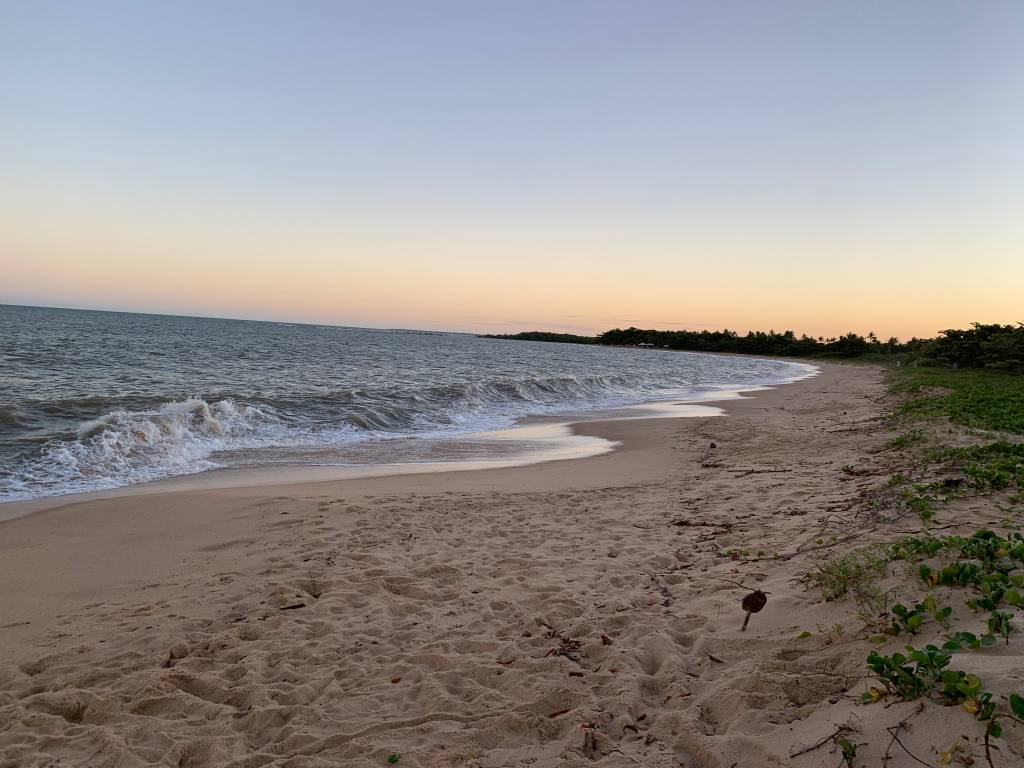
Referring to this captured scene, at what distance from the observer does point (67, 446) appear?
1037 cm

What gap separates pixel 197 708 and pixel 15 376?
2040 centimetres

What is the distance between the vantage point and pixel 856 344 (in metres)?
88.6

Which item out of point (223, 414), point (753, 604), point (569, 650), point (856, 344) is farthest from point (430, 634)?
point (856, 344)

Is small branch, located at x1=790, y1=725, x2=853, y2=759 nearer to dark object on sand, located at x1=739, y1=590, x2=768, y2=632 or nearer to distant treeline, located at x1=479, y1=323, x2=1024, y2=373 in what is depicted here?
dark object on sand, located at x1=739, y1=590, x2=768, y2=632

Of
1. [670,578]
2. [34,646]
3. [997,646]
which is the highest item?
[997,646]

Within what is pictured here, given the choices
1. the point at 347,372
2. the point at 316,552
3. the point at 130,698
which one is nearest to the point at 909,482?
the point at 316,552

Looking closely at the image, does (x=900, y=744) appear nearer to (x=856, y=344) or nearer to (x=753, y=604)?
(x=753, y=604)

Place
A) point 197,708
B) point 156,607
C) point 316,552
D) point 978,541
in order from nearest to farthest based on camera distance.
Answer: point 197,708
point 978,541
point 156,607
point 316,552

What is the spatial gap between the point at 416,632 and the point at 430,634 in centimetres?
11

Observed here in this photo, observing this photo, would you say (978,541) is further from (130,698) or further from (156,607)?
(156,607)

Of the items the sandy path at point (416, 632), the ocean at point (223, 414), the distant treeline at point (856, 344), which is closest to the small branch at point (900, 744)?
the sandy path at point (416, 632)

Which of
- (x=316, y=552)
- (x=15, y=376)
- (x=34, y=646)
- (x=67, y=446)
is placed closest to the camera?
(x=34, y=646)

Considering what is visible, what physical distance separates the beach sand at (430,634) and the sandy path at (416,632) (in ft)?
0.06

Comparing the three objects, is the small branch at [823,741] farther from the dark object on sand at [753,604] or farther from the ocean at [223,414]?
the ocean at [223,414]
